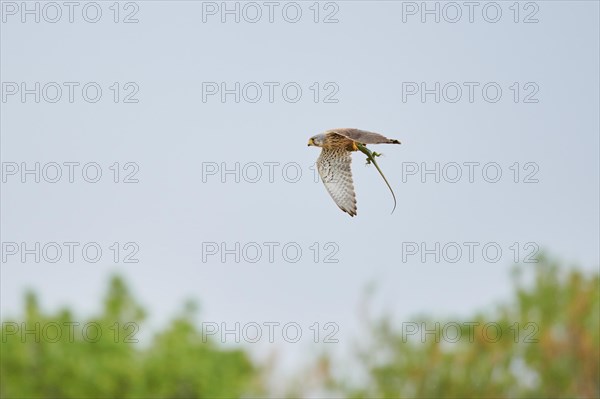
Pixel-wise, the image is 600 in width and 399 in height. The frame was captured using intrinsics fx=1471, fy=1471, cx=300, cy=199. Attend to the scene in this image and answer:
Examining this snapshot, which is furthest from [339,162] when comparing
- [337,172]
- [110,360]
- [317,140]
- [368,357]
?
[368,357]

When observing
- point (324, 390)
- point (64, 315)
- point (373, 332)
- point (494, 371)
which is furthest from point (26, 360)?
point (494, 371)

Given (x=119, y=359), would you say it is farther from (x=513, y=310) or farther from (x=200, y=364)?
(x=513, y=310)

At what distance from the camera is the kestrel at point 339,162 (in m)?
15.6

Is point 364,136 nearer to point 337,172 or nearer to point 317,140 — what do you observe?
point 317,140

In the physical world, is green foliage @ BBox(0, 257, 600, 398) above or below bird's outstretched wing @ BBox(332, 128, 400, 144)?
below

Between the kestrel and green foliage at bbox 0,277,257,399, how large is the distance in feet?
74.3

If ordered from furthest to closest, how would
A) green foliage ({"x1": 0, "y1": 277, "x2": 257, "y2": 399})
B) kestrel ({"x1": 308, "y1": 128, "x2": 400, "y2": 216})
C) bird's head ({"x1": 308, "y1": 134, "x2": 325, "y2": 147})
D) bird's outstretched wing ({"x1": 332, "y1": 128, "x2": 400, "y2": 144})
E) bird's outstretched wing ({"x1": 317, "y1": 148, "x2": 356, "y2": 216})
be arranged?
green foliage ({"x1": 0, "y1": 277, "x2": 257, "y2": 399}) → bird's outstretched wing ({"x1": 317, "y1": 148, "x2": 356, "y2": 216}) → bird's head ({"x1": 308, "y1": 134, "x2": 325, "y2": 147}) → kestrel ({"x1": 308, "y1": 128, "x2": 400, "y2": 216}) → bird's outstretched wing ({"x1": 332, "y1": 128, "x2": 400, "y2": 144})

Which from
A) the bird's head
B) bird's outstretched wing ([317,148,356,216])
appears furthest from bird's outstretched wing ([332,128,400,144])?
bird's outstretched wing ([317,148,356,216])

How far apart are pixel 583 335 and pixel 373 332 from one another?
6.90 meters

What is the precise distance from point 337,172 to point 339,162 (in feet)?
0.38

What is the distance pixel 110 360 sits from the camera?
39.3 m

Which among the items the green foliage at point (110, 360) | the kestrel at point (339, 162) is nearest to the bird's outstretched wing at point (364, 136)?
the kestrel at point (339, 162)

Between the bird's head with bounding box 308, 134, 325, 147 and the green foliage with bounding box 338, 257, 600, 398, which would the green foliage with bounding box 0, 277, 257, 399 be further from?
the bird's head with bounding box 308, 134, 325, 147

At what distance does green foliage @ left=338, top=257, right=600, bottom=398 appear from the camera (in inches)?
1710
